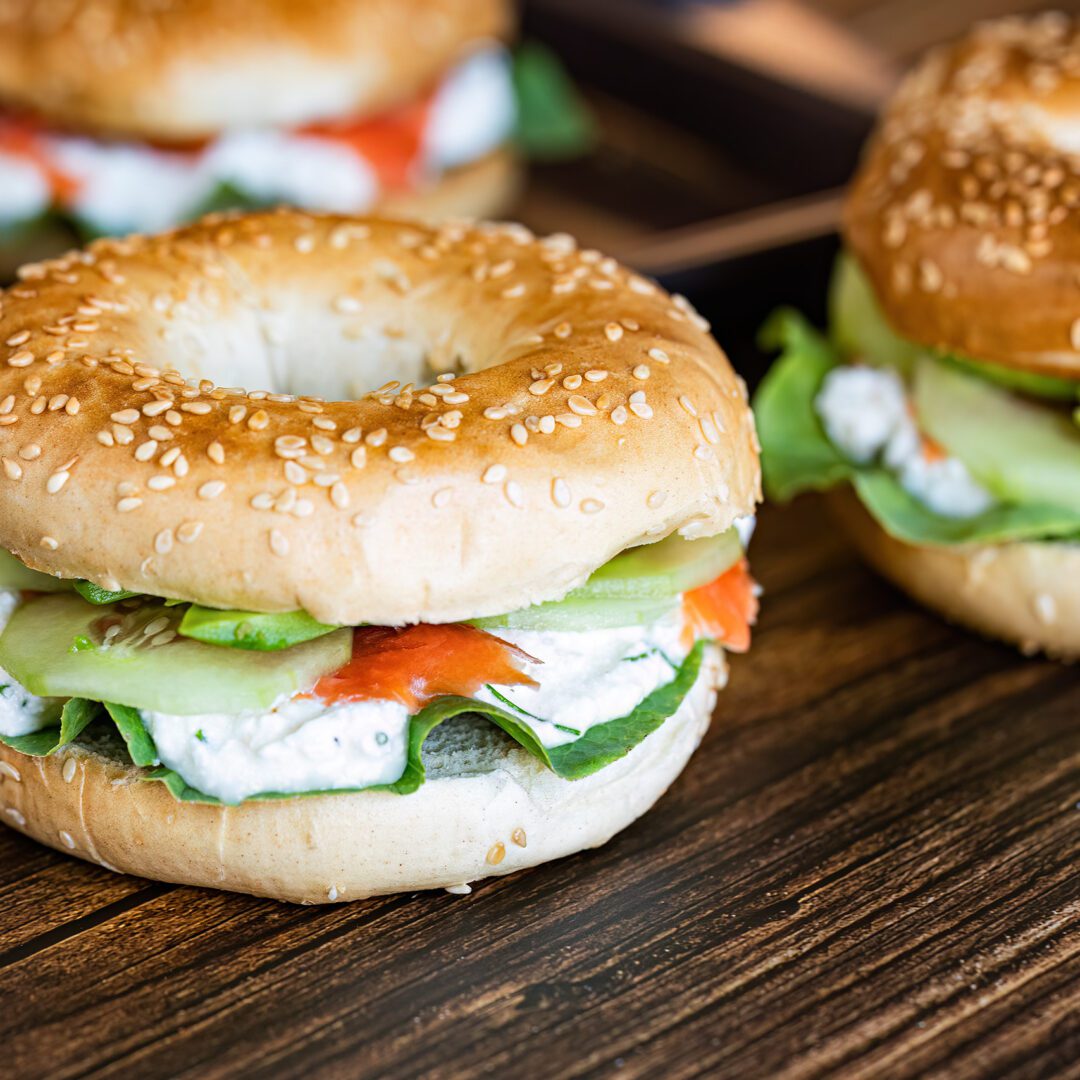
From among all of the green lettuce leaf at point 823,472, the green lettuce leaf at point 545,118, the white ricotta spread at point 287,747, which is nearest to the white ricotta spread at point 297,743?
the white ricotta spread at point 287,747

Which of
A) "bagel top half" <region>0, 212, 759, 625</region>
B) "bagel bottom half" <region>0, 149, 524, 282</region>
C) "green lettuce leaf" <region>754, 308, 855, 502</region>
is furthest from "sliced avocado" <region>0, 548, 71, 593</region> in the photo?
"bagel bottom half" <region>0, 149, 524, 282</region>

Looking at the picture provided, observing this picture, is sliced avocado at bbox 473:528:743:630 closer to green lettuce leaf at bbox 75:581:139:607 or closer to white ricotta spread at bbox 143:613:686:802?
white ricotta spread at bbox 143:613:686:802

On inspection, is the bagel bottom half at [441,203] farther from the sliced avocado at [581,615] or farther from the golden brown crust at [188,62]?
the sliced avocado at [581,615]

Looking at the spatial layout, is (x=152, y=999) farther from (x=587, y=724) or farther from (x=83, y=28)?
(x=83, y=28)

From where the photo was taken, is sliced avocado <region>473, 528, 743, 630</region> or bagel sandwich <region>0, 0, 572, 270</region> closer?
sliced avocado <region>473, 528, 743, 630</region>

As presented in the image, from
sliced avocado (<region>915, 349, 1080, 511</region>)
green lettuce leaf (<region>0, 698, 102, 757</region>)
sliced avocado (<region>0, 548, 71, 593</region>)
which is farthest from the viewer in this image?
sliced avocado (<region>915, 349, 1080, 511</region>)
